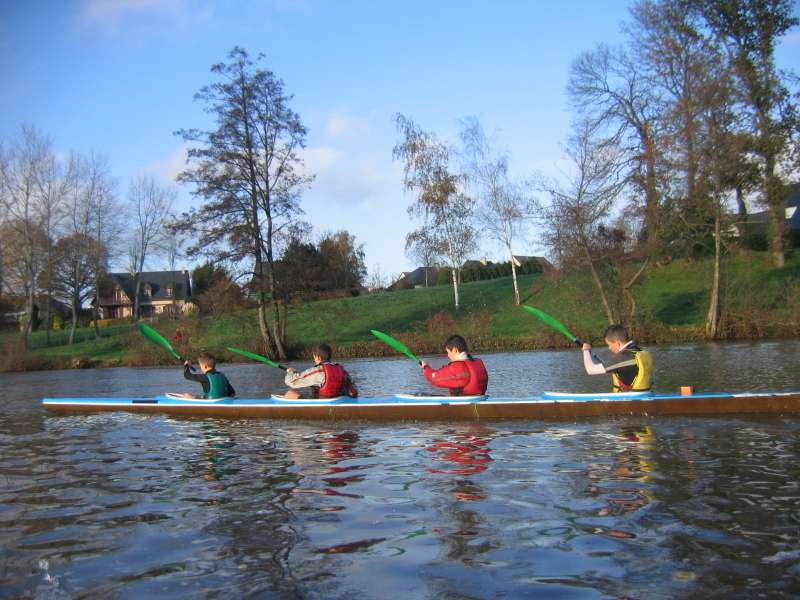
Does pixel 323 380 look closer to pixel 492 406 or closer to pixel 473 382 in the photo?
pixel 473 382

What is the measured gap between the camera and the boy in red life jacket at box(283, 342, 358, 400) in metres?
10.6

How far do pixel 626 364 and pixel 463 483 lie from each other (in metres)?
4.12

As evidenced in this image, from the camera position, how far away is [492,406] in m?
9.72

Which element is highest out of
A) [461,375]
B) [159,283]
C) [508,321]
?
[159,283]

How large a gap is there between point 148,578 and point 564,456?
4267 mm

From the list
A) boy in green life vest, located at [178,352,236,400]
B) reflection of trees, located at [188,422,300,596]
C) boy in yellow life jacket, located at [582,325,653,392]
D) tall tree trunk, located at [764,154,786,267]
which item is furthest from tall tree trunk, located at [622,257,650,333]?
reflection of trees, located at [188,422,300,596]

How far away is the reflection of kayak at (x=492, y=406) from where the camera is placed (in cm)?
911

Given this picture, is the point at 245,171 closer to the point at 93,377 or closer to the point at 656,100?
the point at 93,377

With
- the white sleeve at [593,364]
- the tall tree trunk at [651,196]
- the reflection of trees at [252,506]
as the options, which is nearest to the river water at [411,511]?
the reflection of trees at [252,506]

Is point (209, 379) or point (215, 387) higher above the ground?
point (209, 379)

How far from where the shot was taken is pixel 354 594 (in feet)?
12.9

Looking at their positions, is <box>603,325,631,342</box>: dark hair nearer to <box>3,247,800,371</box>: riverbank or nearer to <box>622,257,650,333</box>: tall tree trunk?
<box>3,247,800,371</box>: riverbank

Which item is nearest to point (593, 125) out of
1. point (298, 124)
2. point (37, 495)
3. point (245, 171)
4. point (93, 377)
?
point (298, 124)

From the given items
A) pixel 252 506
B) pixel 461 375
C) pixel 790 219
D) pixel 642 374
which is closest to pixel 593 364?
pixel 642 374
